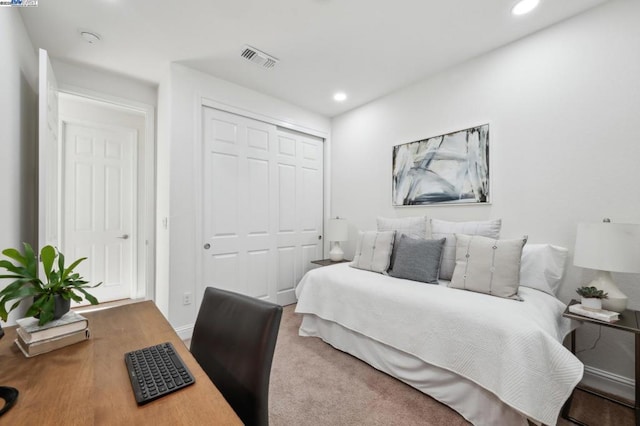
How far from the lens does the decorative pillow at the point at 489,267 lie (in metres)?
1.86

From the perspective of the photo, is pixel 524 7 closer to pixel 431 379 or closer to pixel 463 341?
Answer: pixel 463 341

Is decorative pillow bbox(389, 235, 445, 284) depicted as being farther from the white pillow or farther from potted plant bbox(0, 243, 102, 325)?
potted plant bbox(0, 243, 102, 325)

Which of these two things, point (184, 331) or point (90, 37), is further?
point (184, 331)

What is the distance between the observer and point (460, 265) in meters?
2.11

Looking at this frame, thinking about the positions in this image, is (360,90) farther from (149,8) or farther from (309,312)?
(309,312)

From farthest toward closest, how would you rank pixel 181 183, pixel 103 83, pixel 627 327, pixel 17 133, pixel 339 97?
pixel 339 97, pixel 103 83, pixel 181 183, pixel 17 133, pixel 627 327

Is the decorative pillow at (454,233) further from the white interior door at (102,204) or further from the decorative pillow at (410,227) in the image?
the white interior door at (102,204)

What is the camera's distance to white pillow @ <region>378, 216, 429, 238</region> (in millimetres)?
2707

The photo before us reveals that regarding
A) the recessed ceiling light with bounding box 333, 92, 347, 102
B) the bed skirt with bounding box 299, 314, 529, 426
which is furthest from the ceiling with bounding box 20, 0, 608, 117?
the bed skirt with bounding box 299, 314, 529, 426

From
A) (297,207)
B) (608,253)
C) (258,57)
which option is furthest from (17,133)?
(608,253)

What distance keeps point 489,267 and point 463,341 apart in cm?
62

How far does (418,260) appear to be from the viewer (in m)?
2.31

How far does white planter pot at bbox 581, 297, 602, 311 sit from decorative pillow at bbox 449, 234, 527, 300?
343 millimetres

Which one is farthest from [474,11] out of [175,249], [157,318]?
[175,249]
